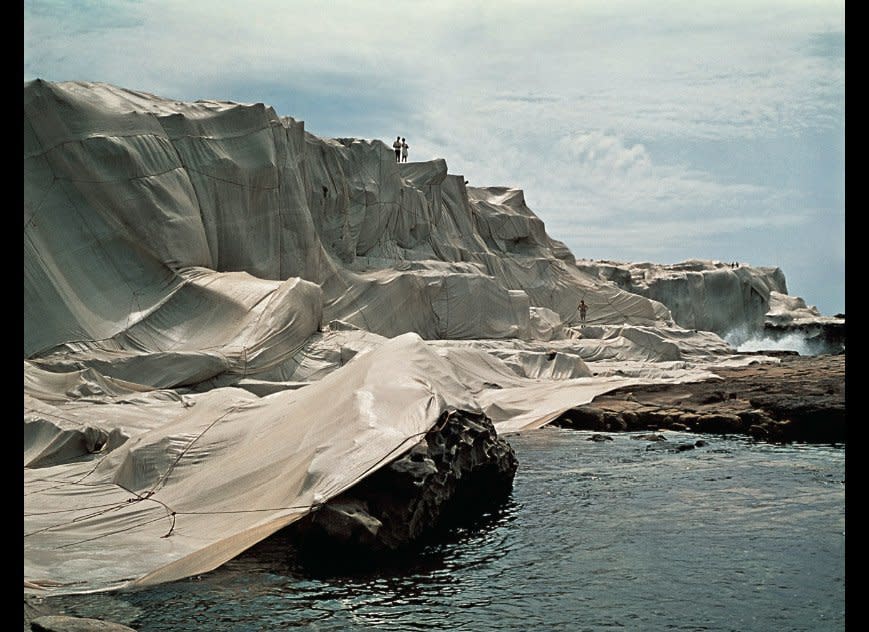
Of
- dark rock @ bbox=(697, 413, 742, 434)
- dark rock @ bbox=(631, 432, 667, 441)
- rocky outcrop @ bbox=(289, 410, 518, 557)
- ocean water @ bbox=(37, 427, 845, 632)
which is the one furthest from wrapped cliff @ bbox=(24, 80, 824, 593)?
dark rock @ bbox=(697, 413, 742, 434)

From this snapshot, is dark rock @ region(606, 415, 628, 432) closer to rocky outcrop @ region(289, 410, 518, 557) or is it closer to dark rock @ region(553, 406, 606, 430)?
dark rock @ region(553, 406, 606, 430)

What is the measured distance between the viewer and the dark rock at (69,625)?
5.04 m

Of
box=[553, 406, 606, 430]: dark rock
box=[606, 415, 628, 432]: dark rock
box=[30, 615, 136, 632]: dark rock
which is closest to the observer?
box=[30, 615, 136, 632]: dark rock

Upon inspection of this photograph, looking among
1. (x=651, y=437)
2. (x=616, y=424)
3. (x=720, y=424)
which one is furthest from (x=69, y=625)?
(x=720, y=424)

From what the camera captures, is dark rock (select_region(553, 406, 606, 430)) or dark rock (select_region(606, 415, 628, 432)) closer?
dark rock (select_region(606, 415, 628, 432))

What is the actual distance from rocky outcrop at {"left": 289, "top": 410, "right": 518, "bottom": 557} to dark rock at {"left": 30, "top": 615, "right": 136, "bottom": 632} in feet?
7.13

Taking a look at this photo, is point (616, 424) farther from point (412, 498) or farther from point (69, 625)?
point (69, 625)

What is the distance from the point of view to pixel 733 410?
57.2 ft

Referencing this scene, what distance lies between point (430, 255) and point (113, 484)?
1061 inches

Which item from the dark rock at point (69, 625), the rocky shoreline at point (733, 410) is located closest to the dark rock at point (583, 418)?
the rocky shoreline at point (733, 410)

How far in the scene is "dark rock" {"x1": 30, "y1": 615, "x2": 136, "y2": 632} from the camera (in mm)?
5035

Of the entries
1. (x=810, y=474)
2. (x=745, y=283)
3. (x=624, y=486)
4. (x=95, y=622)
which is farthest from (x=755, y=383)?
(x=745, y=283)

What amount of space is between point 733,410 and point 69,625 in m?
14.5

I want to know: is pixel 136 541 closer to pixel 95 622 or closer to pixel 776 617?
pixel 95 622
